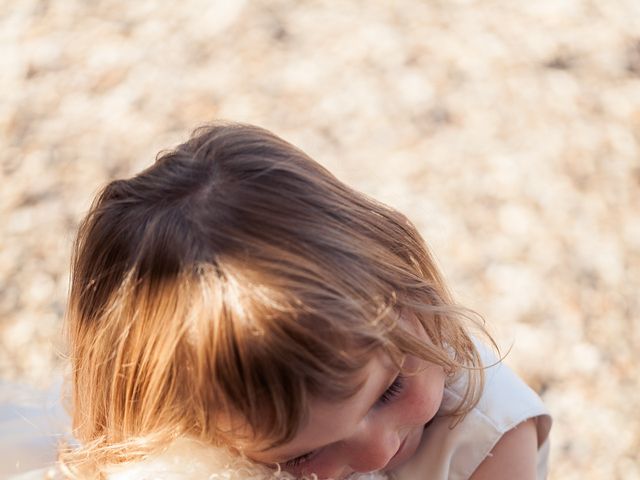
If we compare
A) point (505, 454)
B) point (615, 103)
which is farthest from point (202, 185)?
point (615, 103)

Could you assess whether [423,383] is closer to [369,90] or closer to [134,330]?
[134,330]

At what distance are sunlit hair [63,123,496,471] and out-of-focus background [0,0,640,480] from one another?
0.74 metres

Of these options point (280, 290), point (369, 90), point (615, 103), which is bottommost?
point (615, 103)

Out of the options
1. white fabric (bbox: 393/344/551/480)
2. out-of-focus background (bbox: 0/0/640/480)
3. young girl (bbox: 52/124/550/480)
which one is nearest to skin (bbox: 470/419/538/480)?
white fabric (bbox: 393/344/551/480)

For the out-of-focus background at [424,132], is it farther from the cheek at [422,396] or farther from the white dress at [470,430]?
the cheek at [422,396]

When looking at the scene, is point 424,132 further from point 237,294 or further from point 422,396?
point 237,294

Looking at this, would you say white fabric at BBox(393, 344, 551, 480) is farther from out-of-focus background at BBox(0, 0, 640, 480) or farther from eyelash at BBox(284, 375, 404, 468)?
out-of-focus background at BBox(0, 0, 640, 480)

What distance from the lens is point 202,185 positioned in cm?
105

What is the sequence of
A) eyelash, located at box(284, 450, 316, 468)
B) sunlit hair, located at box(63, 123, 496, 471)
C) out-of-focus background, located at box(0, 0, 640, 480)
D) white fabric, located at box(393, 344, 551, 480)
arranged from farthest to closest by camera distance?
out-of-focus background, located at box(0, 0, 640, 480) → white fabric, located at box(393, 344, 551, 480) → eyelash, located at box(284, 450, 316, 468) → sunlit hair, located at box(63, 123, 496, 471)

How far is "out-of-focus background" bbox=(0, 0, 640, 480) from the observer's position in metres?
1.91

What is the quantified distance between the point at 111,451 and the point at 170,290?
0.31 meters

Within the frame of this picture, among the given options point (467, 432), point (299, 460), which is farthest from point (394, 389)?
point (467, 432)

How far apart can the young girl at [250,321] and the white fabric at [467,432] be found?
65mm

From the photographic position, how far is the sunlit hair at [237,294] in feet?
3.15
